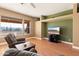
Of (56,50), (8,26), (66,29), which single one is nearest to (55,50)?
(56,50)

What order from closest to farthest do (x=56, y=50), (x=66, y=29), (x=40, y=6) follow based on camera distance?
(x=56, y=50), (x=40, y=6), (x=66, y=29)

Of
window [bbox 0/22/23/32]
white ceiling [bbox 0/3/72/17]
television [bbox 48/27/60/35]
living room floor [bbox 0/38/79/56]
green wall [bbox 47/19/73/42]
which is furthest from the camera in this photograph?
television [bbox 48/27/60/35]

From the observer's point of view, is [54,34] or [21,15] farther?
[21,15]

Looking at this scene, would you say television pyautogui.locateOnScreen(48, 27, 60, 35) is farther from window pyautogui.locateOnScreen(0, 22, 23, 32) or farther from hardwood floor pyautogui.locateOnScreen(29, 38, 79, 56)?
window pyautogui.locateOnScreen(0, 22, 23, 32)

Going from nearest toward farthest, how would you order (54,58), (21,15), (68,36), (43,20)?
(54,58) → (68,36) → (21,15) → (43,20)

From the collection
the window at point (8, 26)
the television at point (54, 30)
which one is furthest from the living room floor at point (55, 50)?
the television at point (54, 30)

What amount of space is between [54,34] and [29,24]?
3.16 m

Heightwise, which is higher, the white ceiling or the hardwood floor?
the white ceiling

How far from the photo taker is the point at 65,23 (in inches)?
223

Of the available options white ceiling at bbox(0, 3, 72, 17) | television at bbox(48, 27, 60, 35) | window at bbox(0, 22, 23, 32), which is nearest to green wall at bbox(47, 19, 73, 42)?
television at bbox(48, 27, 60, 35)

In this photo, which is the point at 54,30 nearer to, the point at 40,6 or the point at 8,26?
the point at 40,6

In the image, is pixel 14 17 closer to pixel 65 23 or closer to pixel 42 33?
pixel 42 33

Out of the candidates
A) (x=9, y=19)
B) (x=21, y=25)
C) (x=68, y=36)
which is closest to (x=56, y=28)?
(x=68, y=36)

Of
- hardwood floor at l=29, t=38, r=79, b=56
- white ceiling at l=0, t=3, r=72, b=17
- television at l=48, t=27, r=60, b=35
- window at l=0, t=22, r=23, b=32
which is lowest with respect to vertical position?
hardwood floor at l=29, t=38, r=79, b=56
